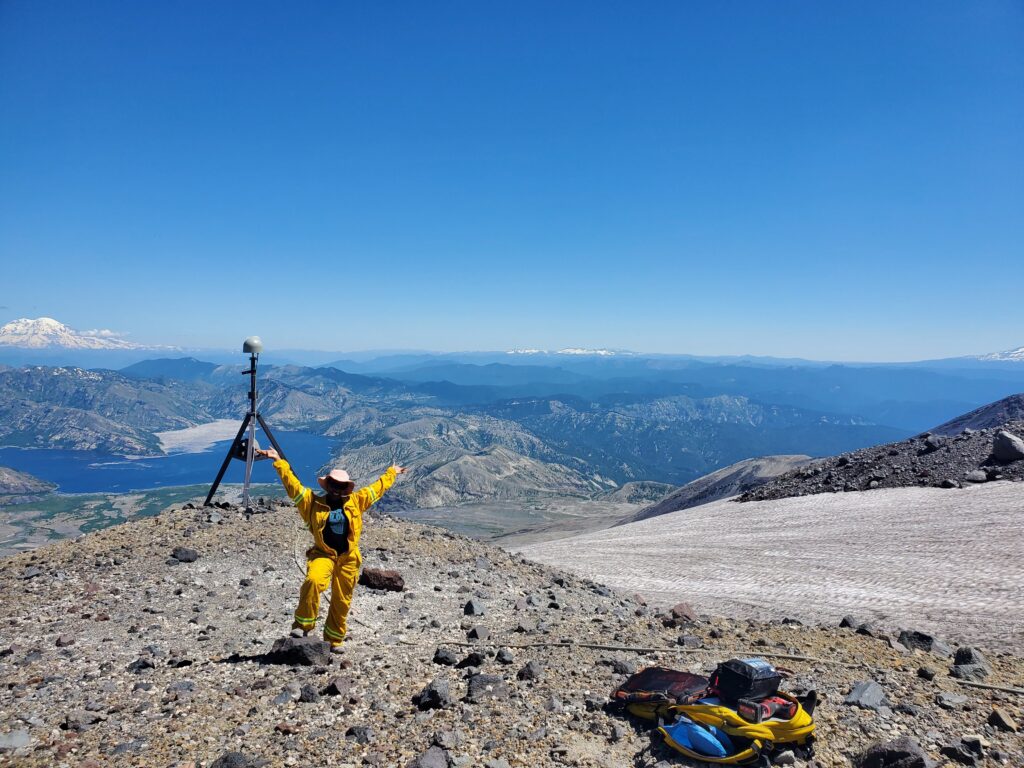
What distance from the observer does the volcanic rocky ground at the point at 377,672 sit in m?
5.30

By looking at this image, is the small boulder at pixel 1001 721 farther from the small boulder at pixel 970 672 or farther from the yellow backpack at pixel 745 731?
the yellow backpack at pixel 745 731

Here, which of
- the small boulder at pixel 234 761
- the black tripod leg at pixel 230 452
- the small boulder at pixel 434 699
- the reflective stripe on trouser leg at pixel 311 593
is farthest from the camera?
the black tripod leg at pixel 230 452

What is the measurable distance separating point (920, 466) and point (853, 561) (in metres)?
15.1

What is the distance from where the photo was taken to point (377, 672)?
6996 millimetres

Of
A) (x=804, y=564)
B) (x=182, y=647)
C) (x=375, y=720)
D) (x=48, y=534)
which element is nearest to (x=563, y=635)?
(x=375, y=720)

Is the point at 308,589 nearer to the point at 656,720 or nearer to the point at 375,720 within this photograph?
the point at 375,720

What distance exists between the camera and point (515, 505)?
17738 cm

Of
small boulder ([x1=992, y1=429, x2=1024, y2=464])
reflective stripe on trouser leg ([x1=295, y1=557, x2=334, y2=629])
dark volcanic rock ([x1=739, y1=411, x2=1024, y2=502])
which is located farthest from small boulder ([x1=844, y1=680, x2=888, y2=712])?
small boulder ([x1=992, y1=429, x2=1024, y2=464])

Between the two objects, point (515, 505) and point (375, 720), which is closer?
point (375, 720)

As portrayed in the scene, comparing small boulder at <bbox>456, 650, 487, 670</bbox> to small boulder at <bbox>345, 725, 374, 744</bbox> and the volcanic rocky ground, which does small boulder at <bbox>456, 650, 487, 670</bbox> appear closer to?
the volcanic rocky ground

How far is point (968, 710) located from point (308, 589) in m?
8.30

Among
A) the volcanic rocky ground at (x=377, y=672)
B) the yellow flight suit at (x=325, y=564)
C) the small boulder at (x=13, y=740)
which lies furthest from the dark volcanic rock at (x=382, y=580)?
the small boulder at (x=13, y=740)

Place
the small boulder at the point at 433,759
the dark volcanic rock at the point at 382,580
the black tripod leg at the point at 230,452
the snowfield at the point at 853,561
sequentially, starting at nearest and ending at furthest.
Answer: the small boulder at the point at 433,759
the dark volcanic rock at the point at 382,580
the black tripod leg at the point at 230,452
the snowfield at the point at 853,561

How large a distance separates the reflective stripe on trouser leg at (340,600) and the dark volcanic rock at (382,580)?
3.57 meters
